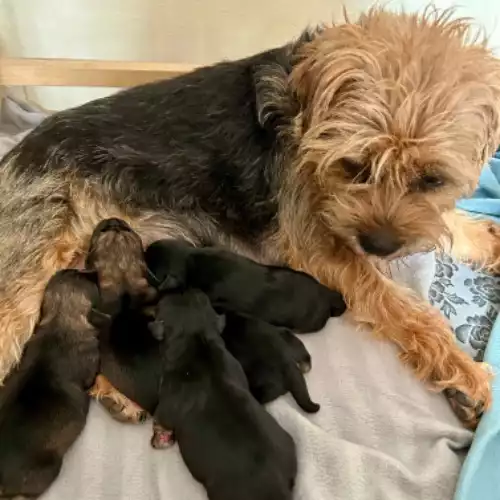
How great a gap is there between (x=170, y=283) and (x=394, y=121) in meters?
0.66

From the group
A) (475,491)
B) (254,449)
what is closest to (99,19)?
(254,449)

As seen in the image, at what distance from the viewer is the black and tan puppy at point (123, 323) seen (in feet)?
5.67

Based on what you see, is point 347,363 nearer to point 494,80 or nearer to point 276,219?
point 276,219

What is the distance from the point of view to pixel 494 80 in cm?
175

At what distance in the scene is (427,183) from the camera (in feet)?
5.86

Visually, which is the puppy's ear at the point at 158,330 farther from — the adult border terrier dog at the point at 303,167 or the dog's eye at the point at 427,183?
the dog's eye at the point at 427,183

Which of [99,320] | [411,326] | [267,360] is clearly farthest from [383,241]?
[99,320]

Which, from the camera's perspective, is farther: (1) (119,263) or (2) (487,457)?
(1) (119,263)

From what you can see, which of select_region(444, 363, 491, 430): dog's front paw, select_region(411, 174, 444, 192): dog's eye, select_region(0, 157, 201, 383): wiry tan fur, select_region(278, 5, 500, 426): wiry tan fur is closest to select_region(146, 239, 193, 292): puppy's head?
select_region(0, 157, 201, 383): wiry tan fur

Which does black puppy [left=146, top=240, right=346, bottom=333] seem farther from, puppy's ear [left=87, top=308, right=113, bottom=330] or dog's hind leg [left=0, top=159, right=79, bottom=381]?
dog's hind leg [left=0, top=159, right=79, bottom=381]

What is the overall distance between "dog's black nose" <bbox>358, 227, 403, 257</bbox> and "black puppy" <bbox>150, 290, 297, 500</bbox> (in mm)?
413

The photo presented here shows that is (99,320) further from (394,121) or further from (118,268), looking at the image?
(394,121)

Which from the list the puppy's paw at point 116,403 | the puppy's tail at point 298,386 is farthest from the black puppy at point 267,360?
the puppy's paw at point 116,403

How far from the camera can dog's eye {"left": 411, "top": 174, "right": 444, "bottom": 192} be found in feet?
5.79
